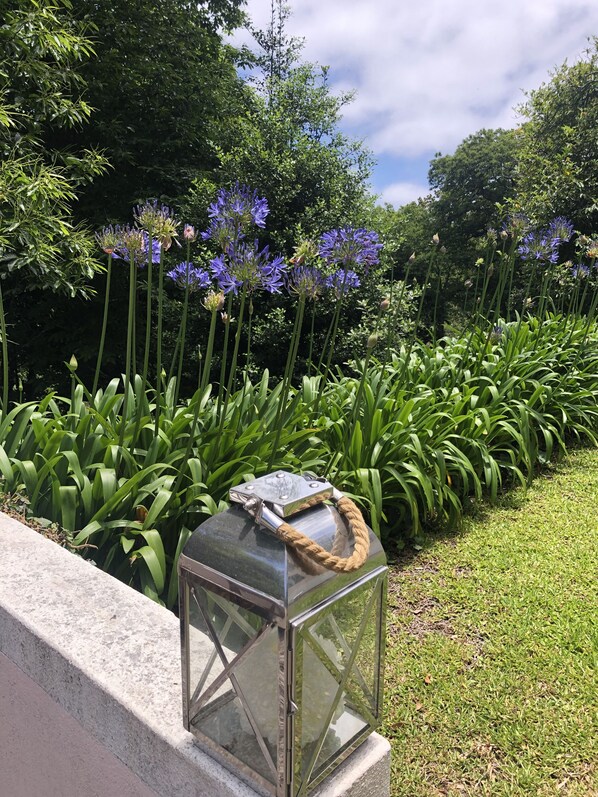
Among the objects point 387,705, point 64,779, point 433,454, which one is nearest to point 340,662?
point 64,779

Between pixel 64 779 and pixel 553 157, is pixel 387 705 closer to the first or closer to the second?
pixel 64 779

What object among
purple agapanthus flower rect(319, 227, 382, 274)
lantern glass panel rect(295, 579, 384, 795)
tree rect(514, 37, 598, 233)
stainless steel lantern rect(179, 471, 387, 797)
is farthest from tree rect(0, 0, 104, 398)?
tree rect(514, 37, 598, 233)

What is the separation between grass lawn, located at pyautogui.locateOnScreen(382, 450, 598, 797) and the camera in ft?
4.98

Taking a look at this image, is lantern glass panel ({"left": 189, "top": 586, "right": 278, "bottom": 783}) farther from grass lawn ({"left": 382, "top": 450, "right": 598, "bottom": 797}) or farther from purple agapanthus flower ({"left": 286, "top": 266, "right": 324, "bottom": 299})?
purple agapanthus flower ({"left": 286, "top": 266, "right": 324, "bottom": 299})

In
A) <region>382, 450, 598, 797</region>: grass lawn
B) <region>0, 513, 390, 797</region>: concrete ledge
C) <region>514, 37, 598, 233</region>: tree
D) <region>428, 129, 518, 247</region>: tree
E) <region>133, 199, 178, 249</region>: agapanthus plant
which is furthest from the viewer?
<region>428, 129, 518, 247</region>: tree

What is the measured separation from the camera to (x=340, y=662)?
887mm

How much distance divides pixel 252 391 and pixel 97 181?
5679 mm

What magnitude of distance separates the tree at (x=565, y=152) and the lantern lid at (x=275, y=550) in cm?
695

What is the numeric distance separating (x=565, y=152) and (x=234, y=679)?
7.91 metres

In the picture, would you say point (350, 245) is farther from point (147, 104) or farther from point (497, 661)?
point (147, 104)

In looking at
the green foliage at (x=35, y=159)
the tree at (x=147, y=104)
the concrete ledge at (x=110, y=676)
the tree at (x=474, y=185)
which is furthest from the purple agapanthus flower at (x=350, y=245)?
the tree at (x=474, y=185)

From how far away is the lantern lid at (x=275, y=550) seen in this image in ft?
2.53

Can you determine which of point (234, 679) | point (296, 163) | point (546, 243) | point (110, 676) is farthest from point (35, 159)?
point (234, 679)

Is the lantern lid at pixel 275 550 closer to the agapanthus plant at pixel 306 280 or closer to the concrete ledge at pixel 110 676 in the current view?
the concrete ledge at pixel 110 676
